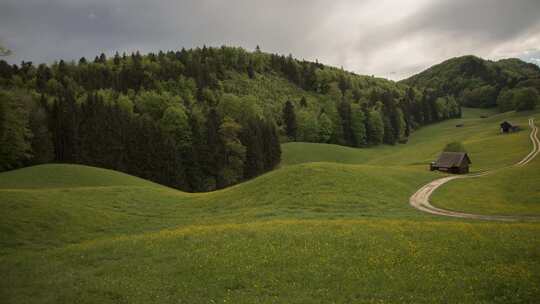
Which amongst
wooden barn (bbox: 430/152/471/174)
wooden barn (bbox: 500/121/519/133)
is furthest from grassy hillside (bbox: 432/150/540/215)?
wooden barn (bbox: 500/121/519/133)

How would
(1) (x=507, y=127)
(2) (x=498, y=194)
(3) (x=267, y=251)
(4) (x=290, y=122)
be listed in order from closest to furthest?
(3) (x=267, y=251) → (2) (x=498, y=194) → (1) (x=507, y=127) → (4) (x=290, y=122)

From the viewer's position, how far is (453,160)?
71.3 meters

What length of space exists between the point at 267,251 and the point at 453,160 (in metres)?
64.2

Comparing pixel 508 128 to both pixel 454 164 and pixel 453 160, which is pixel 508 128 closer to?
pixel 453 160

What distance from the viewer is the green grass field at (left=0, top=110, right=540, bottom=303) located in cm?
1422

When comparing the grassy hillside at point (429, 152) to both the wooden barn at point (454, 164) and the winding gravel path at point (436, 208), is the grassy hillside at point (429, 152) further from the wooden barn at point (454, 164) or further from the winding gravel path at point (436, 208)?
the winding gravel path at point (436, 208)

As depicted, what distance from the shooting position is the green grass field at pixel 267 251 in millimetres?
14219

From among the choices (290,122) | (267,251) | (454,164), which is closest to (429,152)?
(454,164)

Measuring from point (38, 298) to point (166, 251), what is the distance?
273 inches

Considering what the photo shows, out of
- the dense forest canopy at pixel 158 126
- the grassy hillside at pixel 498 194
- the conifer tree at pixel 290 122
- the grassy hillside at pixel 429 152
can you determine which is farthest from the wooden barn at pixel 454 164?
the conifer tree at pixel 290 122

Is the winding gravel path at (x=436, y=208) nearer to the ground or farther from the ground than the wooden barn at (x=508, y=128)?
nearer to the ground

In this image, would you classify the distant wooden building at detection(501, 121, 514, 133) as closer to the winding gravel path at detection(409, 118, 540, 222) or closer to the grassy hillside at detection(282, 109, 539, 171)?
the grassy hillside at detection(282, 109, 539, 171)

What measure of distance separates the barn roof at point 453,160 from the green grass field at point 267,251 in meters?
26.8

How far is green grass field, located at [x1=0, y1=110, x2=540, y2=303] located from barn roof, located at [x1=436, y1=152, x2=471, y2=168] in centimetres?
2681
